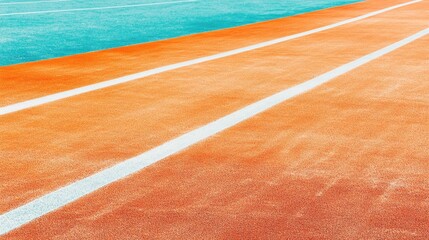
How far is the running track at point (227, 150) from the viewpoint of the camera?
3492 millimetres

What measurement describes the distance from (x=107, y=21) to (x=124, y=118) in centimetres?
845

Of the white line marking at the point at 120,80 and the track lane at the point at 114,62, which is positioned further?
the track lane at the point at 114,62

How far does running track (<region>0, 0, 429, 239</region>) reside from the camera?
11.5 ft

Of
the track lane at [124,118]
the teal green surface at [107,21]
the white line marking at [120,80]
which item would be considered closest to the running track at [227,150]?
the track lane at [124,118]

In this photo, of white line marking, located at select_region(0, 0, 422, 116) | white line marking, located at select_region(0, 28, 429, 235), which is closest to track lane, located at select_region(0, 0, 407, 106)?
white line marking, located at select_region(0, 0, 422, 116)

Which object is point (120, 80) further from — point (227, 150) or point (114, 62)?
point (227, 150)

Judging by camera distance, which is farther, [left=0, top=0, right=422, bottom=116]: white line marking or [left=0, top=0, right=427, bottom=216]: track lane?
[left=0, top=0, right=422, bottom=116]: white line marking

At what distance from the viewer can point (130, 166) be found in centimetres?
443

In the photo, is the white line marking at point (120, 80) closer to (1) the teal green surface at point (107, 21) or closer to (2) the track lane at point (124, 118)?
(2) the track lane at point (124, 118)

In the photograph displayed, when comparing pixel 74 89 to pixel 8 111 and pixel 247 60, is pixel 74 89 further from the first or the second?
pixel 247 60

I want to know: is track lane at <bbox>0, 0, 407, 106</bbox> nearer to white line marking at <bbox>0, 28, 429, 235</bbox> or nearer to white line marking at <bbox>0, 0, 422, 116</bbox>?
white line marking at <bbox>0, 0, 422, 116</bbox>

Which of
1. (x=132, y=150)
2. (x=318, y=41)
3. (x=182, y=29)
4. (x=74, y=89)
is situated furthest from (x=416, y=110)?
(x=182, y=29)

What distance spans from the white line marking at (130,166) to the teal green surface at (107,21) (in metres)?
4.02

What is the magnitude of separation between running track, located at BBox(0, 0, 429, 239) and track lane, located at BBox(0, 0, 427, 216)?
0.01m
